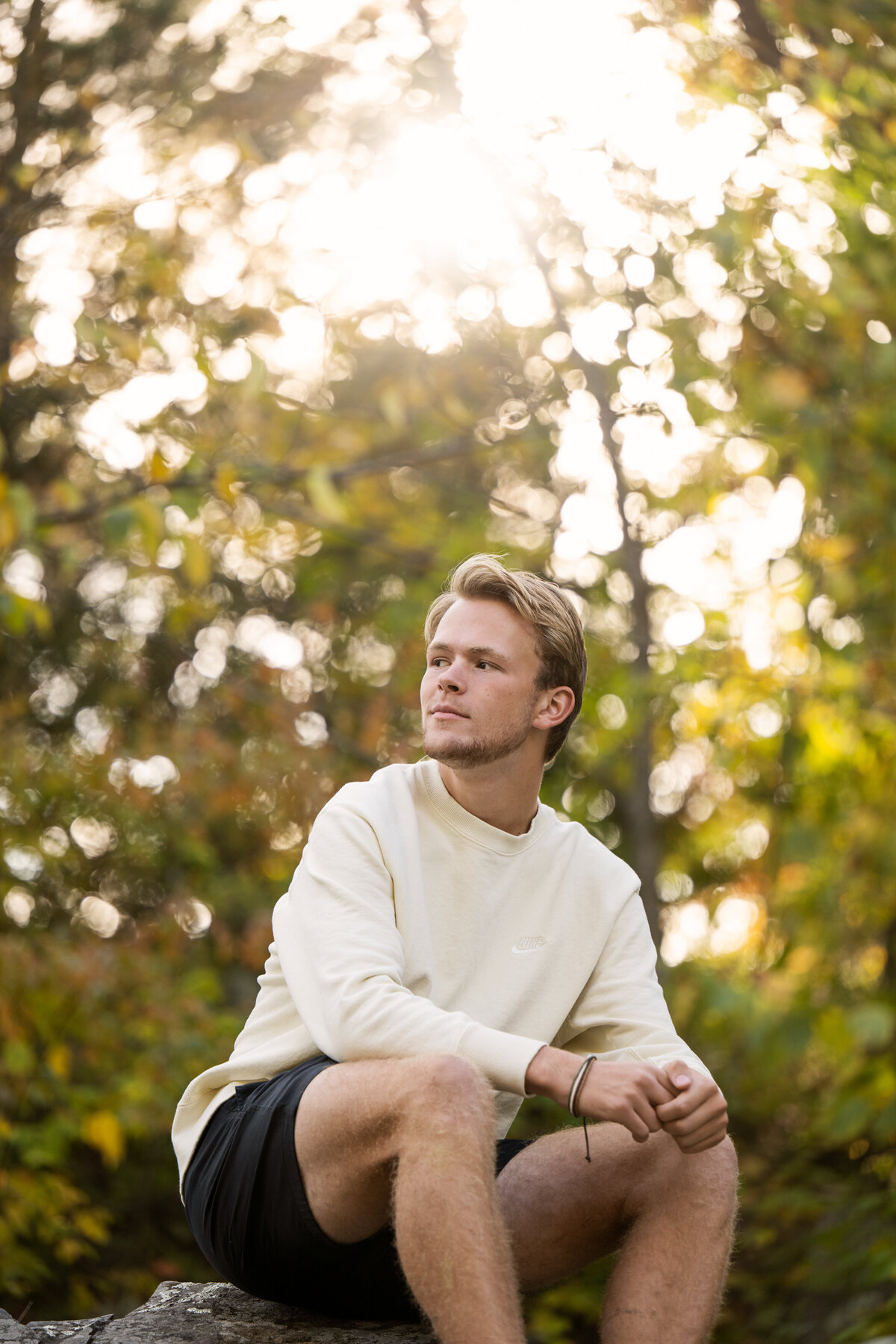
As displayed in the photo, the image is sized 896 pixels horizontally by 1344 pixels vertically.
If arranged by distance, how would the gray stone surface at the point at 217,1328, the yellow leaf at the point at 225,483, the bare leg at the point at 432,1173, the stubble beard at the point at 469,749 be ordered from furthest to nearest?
the yellow leaf at the point at 225,483 → the stubble beard at the point at 469,749 → the gray stone surface at the point at 217,1328 → the bare leg at the point at 432,1173

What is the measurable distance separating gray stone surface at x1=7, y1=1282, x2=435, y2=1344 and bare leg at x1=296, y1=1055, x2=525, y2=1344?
1.25ft

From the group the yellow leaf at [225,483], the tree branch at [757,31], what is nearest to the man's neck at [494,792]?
the yellow leaf at [225,483]

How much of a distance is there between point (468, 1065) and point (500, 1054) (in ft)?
0.26

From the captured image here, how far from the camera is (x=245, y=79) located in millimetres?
5199

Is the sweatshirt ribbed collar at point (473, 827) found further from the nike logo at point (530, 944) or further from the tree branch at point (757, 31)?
the tree branch at point (757, 31)

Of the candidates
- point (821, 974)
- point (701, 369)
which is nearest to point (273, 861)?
point (821, 974)

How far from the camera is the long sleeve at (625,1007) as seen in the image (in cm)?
207

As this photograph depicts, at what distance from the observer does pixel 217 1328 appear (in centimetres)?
207

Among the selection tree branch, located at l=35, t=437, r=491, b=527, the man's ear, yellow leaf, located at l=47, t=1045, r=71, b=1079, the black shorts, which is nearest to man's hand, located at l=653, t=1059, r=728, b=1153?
the black shorts

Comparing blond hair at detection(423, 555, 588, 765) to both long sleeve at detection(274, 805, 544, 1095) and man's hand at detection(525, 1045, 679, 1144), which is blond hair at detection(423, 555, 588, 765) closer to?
long sleeve at detection(274, 805, 544, 1095)

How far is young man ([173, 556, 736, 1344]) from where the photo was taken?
5.48ft

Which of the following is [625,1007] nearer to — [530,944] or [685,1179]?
[530,944]

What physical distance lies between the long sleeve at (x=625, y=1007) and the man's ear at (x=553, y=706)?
0.33 meters

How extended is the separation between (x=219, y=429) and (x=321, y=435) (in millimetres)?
970
